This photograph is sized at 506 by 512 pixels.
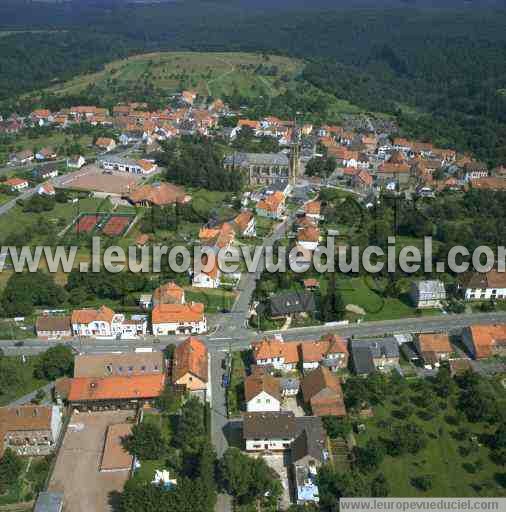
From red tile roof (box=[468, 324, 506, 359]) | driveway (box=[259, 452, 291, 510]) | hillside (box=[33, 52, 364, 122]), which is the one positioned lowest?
driveway (box=[259, 452, 291, 510])

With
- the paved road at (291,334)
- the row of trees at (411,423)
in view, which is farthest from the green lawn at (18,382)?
the row of trees at (411,423)

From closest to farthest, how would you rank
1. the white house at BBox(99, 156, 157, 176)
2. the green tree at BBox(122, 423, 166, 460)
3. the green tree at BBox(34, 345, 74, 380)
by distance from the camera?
the green tree at BBox(122, 423, 166, 460) < the green tree at BBox(34, 345, 74, 380) < the white house at BBox(99, 156, 157, 176)

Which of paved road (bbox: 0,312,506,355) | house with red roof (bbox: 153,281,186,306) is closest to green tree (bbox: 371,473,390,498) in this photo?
paved road (bbox: 0,312,506,355)

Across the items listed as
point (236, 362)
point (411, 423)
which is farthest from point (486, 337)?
point (236, 362)

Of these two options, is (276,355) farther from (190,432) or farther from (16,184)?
(16,184)

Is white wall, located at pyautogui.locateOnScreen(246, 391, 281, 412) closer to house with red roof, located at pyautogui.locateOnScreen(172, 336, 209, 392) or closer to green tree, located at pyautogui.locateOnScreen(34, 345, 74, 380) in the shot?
house with red roof, located at pyautogui.locateOnScreen(172, 336, 209, 392)
